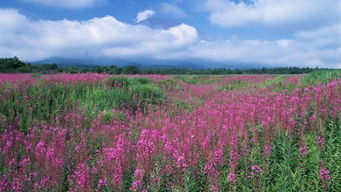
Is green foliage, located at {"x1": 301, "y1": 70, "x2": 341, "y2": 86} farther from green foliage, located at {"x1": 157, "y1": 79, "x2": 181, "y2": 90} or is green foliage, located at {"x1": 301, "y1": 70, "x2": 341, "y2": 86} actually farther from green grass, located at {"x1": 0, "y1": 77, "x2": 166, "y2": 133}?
green foliage, located at {"x1": 157, "y1": 79, "x2": 181, "y2": 90}

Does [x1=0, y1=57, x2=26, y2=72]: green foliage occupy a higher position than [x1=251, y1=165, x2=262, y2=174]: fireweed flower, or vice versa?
[x1=0, y1=57, x2=26, y2=72]: green foliage

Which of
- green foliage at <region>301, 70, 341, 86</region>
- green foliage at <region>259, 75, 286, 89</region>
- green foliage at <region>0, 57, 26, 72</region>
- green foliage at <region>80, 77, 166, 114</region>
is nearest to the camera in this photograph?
green foliage at <region>301, 70, 341, 86</region>

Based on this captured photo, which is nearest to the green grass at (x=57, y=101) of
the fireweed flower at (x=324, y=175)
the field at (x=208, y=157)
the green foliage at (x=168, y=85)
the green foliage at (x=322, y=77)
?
the field at (x=208, y=157)

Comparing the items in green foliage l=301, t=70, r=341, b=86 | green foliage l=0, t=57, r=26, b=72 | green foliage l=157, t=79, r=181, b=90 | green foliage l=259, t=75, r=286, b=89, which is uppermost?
green foliage l=0, t=57, r=26, b=72

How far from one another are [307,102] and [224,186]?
2.77 meters

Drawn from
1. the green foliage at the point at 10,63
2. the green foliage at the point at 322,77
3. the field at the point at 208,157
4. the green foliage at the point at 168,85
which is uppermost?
the green foliage at the point at 10,63

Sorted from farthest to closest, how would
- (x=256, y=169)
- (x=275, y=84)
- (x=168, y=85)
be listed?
(x=168, y=85) → (x=275, y=84) → (x=256, y=169)

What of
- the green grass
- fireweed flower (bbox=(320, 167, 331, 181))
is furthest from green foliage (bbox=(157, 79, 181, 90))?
fireweed flower (bbox=(320, 167, 331, 181))

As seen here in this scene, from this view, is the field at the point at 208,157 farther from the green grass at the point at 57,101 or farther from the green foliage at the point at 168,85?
the green foliage at the point at 168,85

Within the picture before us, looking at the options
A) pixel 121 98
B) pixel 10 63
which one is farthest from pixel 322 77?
pixel 10 63

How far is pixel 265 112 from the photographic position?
5.63 m

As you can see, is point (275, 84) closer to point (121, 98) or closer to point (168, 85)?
point (168, 85)

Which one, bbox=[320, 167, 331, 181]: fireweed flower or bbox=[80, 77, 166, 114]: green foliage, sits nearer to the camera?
bbox=[320, 167, 331, 181]: fireweed flower

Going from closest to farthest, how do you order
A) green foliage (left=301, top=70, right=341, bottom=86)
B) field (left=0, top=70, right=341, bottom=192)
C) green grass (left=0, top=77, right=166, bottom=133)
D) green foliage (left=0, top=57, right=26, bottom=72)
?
field (left=0, top=70, right=341, bottom=192) < green grass (left=0, top=77, right=166, bottom=133) < green foliage (left=301, top=70, right=341, bottom=86) < green foliage (left=0, top=57, right=26, bottom=72)
